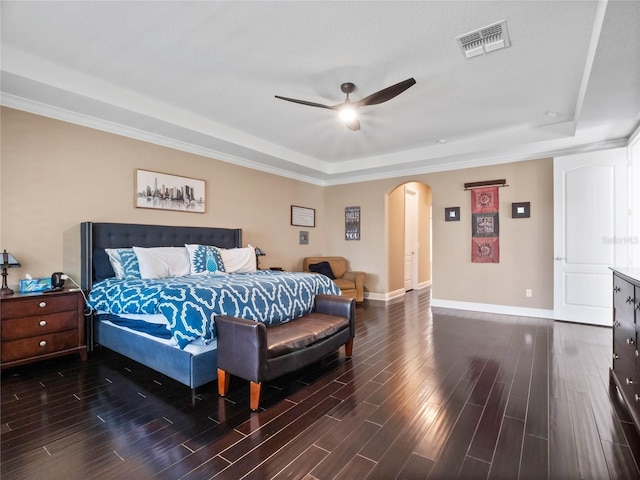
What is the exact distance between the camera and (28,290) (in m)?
3.09

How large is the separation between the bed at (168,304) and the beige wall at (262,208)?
10.3 inches

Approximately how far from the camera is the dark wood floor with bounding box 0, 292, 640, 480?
1696mm

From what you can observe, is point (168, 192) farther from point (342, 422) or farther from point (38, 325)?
point (342, 422)

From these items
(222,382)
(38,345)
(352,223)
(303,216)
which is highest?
(303,216)

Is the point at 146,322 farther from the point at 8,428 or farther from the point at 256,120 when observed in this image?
the point at 256,120

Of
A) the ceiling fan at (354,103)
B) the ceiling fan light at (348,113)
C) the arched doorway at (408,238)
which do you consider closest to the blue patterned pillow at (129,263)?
the ceiling fan at (354,103)

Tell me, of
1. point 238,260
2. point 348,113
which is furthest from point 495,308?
point 238,260

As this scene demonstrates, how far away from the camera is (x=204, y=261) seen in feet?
13.4

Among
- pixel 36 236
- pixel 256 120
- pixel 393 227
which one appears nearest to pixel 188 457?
pixel 36 236

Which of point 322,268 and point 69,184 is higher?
point 69,184

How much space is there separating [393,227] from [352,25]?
485cm

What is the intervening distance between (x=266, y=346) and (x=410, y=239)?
20.2 ft

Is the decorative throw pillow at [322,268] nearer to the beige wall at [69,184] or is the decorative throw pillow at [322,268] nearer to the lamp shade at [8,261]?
the beige wall at [69,184]

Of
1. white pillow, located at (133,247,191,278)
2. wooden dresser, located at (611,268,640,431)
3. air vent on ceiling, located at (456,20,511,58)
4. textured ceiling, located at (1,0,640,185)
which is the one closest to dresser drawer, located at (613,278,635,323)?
wooden dresser, located at (611,268,640,431)
